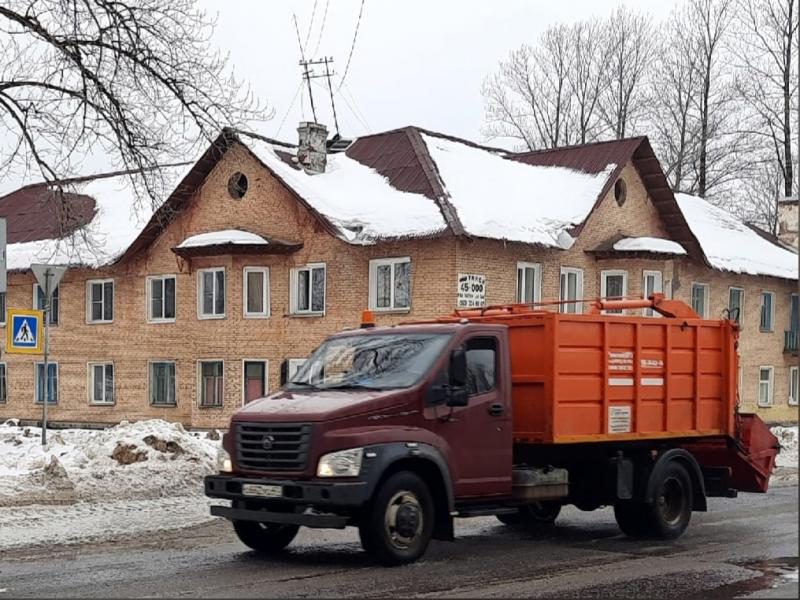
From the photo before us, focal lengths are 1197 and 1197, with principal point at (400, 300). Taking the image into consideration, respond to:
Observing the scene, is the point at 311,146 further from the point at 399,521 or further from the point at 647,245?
the point at 399,521

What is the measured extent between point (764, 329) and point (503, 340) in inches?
1191

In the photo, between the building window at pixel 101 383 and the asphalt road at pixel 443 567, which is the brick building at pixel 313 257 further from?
the asphalt road at pixel 443 567

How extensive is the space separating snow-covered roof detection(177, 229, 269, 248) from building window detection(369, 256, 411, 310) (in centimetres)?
311

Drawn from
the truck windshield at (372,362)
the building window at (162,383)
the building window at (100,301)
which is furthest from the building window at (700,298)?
the truck windshield at (372,362)

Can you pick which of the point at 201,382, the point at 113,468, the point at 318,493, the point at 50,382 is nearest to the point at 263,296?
the point at 201,382

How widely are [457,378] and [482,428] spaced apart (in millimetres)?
601

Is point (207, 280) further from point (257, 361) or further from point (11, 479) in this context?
point (11, 479)

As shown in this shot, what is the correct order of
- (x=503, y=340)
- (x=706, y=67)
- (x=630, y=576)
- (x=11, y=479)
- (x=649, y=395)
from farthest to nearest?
(x=706, y=67) → (x=11, y=479) → (x=649, y=395) → (x=503, y=340) → (x=630, y=576)

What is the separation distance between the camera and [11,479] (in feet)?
54.5

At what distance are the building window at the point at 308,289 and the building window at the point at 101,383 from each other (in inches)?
289

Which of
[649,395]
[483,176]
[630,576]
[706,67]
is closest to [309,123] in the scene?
[483,176]

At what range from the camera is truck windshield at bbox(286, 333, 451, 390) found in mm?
11328

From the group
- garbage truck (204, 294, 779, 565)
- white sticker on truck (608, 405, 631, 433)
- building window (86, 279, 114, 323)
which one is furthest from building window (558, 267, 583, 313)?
white sticker on truck (608, 405, 631, 433)

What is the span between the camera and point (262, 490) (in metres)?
10.7
